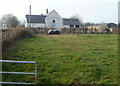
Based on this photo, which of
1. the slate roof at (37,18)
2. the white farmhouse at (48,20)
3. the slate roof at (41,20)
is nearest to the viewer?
the slate roof at (37,18)

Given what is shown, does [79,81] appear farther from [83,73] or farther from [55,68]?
[55,68]

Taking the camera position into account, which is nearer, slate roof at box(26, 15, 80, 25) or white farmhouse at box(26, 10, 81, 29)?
slate roof at box(26, 15, 80, 25)

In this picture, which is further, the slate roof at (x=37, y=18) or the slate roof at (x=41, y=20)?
the slate roof at (x=41, y=20)

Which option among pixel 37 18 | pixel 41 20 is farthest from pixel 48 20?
pixel 37 18

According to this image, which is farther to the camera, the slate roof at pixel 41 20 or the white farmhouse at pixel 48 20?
the white farmhouse at pixel 48 20

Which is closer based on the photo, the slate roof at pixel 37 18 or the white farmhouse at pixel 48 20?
the slate roof at pixel 37 18

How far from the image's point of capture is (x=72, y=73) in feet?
25.8

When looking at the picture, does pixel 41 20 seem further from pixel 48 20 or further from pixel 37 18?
pixel 48 20

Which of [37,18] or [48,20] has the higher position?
[37,18]

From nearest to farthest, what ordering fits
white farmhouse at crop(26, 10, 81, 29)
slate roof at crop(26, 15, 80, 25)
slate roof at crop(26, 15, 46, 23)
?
slate roof at crop(26, 15, 46, 23)
slate roof at crop(26, 15, 80, 25)
white farmhouse at crop(26, 10, 81, 29)

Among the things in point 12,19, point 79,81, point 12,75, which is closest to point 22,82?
point 12,75

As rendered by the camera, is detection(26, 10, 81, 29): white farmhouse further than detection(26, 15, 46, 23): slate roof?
Yes

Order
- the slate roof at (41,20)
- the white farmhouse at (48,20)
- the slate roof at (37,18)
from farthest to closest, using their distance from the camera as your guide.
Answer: the white farmhouse at (48,20) < the slate roof at (41,20) < the slate roof at (37,18)

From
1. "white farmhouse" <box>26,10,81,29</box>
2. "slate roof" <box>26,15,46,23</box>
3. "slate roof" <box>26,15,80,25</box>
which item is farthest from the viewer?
"white farmhouse" <box>26,10,81,29</box>
